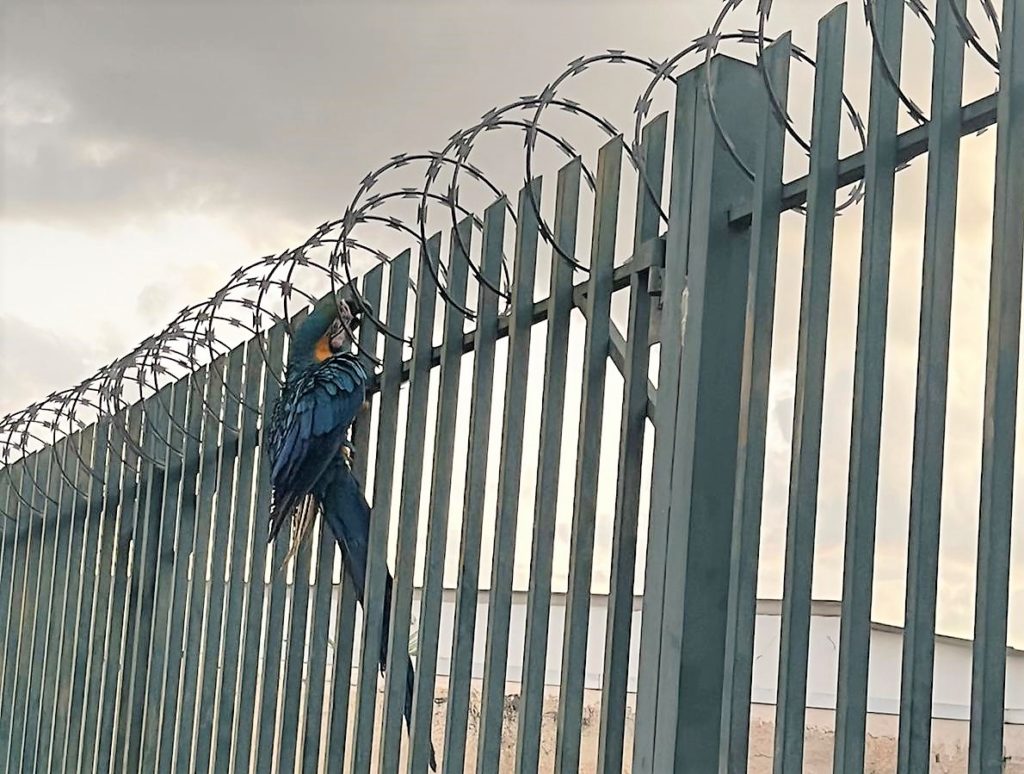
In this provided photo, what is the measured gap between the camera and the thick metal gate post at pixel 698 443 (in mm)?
2430

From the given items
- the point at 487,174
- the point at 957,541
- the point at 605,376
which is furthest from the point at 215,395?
the point at 957,541

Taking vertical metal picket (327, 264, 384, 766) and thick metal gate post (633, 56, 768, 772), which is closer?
thick metal gate post (633, 56, 768, 772)

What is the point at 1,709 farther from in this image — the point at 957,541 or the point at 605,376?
the point at 957,541

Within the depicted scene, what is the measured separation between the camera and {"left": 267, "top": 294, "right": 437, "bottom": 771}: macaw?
11.5 feet

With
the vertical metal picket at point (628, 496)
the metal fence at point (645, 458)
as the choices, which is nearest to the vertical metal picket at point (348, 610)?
the metal fence at point (645, 458)

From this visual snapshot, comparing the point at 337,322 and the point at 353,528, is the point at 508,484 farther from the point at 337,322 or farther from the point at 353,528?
the point at 337,322

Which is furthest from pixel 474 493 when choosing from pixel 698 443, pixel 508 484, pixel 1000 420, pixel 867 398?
pixel 1000 420

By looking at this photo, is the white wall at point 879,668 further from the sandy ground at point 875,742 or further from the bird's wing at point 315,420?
the bird's wing at point 315,420

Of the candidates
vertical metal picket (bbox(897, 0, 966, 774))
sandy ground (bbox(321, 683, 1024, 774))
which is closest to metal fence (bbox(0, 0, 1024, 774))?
vertical metal picket (bbox(897, 0, 966, 774))

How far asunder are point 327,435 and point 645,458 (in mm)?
1039

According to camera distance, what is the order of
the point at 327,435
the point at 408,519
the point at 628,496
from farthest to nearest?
the point at 327,435 < the point at 408,519 < the point at 628,496

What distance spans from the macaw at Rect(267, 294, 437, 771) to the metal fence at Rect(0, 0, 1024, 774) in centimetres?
7

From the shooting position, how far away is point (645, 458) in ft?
8.79

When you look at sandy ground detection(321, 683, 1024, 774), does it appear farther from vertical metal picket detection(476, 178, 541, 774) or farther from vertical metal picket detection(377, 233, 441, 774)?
vertical metal picket detection(377, 233, 441, 774)
